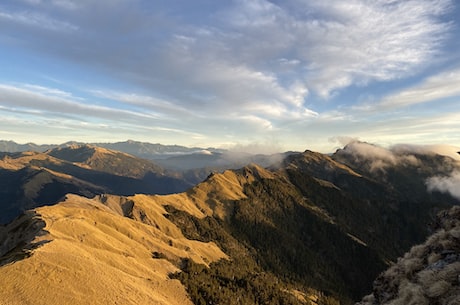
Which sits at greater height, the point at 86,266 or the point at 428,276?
the point at 428,276

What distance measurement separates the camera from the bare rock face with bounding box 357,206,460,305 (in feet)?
64.3

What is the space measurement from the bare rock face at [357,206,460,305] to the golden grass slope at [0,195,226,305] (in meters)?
77.2

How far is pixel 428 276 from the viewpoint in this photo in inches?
859

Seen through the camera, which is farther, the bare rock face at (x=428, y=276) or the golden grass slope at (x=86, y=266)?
the golden grass slope at (x=86, y=266)

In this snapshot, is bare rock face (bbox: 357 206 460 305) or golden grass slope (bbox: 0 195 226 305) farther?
golden grass slope (bbox: 0 195 226 305)

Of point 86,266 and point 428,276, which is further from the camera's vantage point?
point 86,266

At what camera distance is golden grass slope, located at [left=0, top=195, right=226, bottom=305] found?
84.3 metres

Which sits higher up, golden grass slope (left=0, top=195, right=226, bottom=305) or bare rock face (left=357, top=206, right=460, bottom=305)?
bare rock face (left=357, top=206, right=460, bottom=305)

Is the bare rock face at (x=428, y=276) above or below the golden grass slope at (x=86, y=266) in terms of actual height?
above

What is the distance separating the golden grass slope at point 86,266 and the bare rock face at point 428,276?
7721 centimetres

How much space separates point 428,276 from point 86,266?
4073 inches

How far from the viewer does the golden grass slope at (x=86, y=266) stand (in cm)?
8431

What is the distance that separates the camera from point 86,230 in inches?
5797

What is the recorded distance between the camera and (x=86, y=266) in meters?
105
